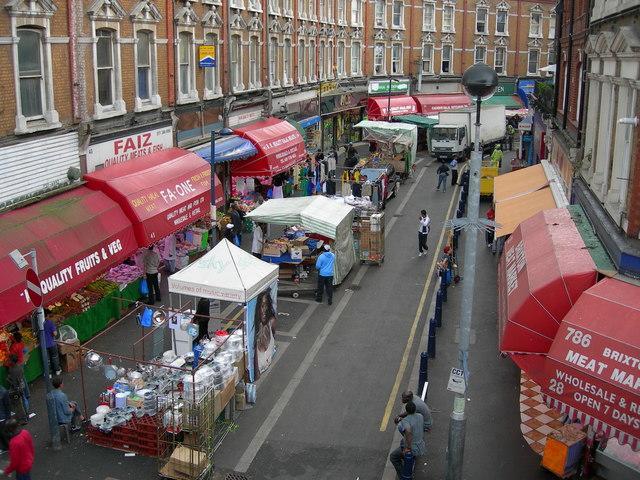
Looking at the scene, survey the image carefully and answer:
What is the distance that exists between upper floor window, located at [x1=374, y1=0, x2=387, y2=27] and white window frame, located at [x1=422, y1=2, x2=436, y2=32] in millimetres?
5058

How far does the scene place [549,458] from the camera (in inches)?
476

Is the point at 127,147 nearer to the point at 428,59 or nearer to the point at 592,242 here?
the point at 592,242

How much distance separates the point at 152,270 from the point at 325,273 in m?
4.76

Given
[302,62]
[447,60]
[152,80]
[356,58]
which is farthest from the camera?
[447,60]

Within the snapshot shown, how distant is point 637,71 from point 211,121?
62.1 ft

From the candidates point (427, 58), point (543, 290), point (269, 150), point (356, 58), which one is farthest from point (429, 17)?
point (543, 290)

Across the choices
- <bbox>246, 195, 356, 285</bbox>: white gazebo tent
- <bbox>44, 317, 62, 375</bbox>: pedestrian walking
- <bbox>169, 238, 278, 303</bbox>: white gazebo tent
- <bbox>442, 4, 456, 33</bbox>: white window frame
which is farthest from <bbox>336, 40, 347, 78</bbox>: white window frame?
<bbox>44, 317, 62, 375</bbox>: pedestrian walking

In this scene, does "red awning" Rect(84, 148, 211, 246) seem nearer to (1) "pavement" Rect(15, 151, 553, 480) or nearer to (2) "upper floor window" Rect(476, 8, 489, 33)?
(1) "pavement" Rect(15, 151, 553, 480)

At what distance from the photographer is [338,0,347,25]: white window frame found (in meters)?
48.4

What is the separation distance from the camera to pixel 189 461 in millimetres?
11758

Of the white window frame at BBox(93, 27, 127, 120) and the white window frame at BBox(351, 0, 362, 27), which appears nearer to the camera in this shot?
the white window frame at BBox(93, 27, 127, 120)

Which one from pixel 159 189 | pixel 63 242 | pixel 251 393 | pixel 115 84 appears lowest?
pixel 251 393

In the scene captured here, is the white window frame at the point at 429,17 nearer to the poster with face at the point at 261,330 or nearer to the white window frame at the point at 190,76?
the white window frame at the point at 190,76

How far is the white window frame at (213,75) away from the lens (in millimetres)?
28016
